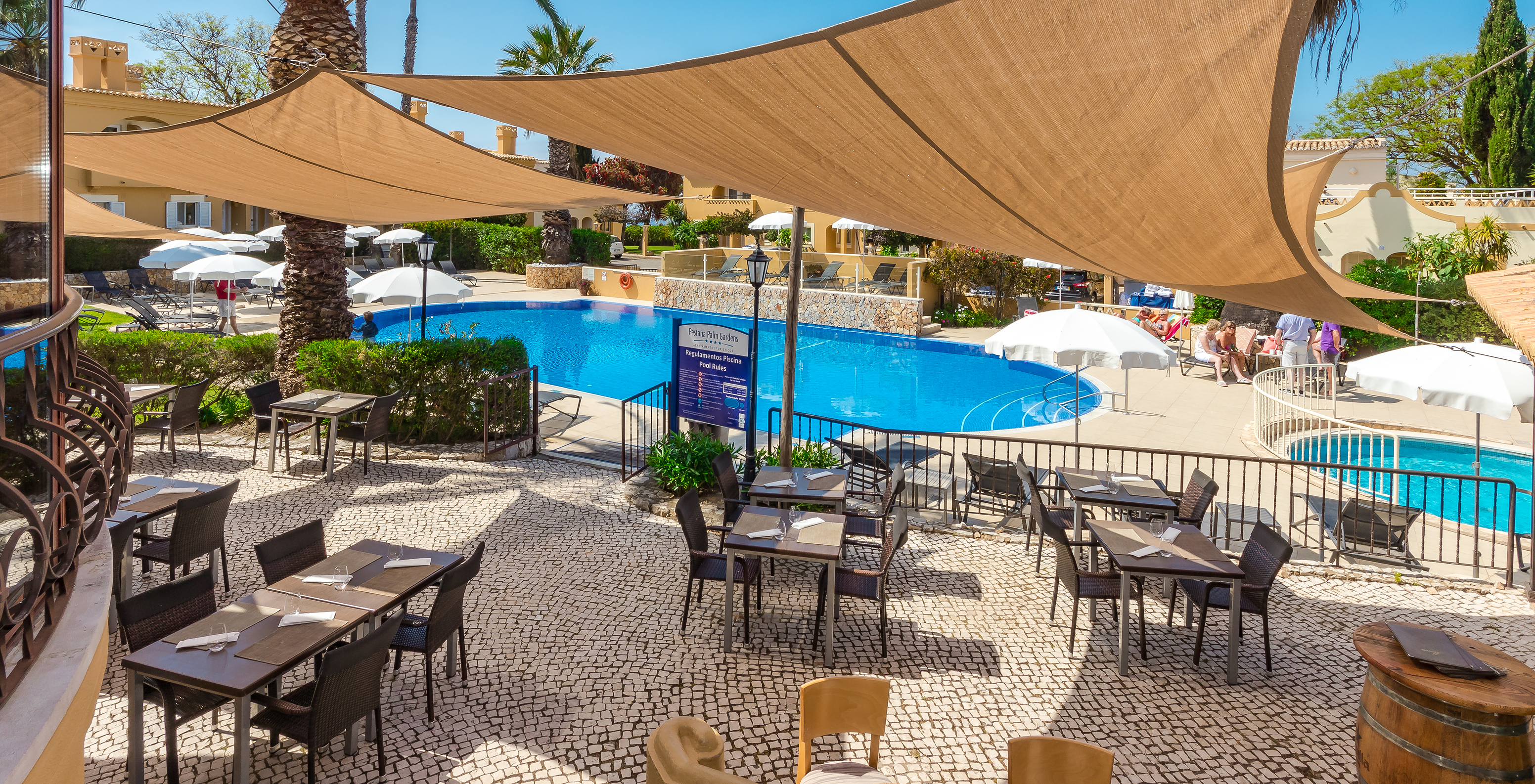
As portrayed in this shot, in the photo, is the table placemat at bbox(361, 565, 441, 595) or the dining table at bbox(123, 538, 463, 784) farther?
the table placemat at bbox(361, 565, 441, 595)

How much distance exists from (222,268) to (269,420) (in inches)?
343

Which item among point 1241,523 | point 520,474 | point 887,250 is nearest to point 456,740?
point 520,474

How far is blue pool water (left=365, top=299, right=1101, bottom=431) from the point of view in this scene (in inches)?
571

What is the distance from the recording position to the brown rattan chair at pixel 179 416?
8891 mm

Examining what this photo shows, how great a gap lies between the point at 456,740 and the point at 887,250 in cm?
2625

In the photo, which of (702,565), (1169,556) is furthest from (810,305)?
(1169,556)

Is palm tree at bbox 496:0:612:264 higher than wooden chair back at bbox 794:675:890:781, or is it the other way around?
palm tree at bbox 496:0:612:264

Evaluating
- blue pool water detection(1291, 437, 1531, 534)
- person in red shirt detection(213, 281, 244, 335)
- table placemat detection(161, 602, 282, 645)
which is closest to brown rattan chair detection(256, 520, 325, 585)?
table placemat detection(161, 602, 282, 645)

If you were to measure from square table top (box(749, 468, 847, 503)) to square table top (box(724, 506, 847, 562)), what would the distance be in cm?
42

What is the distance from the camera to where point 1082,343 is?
303 inches

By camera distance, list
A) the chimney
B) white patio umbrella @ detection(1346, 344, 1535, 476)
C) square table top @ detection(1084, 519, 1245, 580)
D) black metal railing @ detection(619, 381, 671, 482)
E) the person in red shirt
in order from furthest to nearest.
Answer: the chimney, the person in red shirt, black metal railing @ detection(619, 381, 671, 482), white patio umbrella @ detection(1346, 344, 1535, 476), square table top @ detection(1084, 519, 1245, 580)

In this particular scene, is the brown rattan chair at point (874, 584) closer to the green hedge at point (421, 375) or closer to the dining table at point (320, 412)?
the dining table at point (320, 412)

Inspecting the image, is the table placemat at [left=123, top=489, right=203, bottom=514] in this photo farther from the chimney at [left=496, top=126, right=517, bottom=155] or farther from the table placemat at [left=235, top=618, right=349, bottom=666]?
the chimney at [left=496, top=126, right=517, bottom=155]

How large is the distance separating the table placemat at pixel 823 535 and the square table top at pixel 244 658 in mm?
2321
